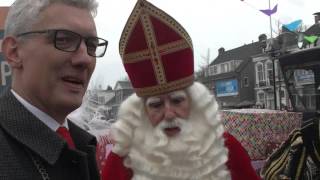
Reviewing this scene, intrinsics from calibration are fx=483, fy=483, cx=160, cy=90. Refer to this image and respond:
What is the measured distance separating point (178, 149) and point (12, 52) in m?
1.33

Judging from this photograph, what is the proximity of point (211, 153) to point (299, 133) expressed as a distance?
3.22 feet

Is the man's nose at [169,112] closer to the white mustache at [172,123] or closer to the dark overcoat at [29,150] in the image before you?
the white mustache at [172,123]

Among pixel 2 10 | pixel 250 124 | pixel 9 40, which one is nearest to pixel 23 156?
pixel 9 40

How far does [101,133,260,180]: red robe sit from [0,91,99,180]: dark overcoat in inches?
48.5

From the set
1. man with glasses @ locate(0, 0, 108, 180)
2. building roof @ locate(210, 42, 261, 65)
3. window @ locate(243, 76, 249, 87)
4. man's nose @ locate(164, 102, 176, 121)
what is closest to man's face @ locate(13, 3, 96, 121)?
man with glasses @ locate(0, 0, 108, 180)

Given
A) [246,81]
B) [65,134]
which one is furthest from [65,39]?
[246,81]

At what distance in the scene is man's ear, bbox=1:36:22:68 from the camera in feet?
4.77

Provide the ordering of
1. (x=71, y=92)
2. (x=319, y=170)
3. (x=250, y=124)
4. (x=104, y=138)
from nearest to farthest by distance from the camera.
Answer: (x=71, y=92), (x=319, y=170), (x=104, y=138), (x=250, y=124)

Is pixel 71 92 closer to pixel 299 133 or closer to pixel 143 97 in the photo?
pixel 143 97

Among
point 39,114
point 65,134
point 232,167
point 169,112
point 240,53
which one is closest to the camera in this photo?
point 39,114

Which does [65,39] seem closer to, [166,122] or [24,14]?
[24,14]

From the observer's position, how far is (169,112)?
2.57 meters

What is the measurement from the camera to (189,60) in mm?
2719

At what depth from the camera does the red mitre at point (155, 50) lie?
2.62 meters
